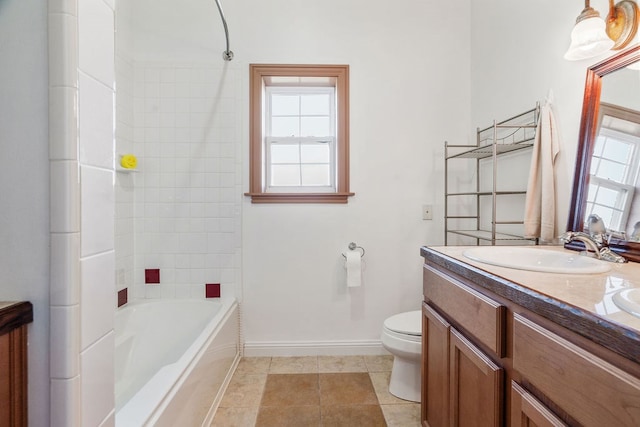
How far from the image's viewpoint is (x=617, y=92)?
1129 mm

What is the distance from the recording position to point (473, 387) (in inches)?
36.2

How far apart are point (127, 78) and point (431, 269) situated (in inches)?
86.8

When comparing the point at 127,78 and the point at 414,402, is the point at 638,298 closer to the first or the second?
the point at 414,402

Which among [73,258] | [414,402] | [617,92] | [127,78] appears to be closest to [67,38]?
[73,258]

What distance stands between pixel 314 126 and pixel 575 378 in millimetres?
2012

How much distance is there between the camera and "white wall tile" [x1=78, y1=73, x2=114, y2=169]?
0.52 metres

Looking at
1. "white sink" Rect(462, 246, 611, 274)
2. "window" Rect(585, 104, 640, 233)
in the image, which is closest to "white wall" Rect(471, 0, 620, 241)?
"window" Rect(585, 104, 640, 233)

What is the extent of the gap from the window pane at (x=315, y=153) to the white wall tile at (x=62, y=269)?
5.97 feet

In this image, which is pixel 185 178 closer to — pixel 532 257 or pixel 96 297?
pixel 96 297

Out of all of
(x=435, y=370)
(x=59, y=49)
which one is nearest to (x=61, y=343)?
(x=59, y=49)

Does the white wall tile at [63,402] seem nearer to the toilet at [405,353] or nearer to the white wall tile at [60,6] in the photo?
the white wall tile at [60,6]

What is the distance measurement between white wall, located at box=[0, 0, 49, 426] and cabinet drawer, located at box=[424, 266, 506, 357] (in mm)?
985

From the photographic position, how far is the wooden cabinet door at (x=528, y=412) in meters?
0.63

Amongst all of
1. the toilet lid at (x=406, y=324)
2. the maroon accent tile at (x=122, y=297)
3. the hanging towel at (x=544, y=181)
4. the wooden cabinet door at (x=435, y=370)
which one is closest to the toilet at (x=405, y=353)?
the toilet lid at (x=406, y=324)
